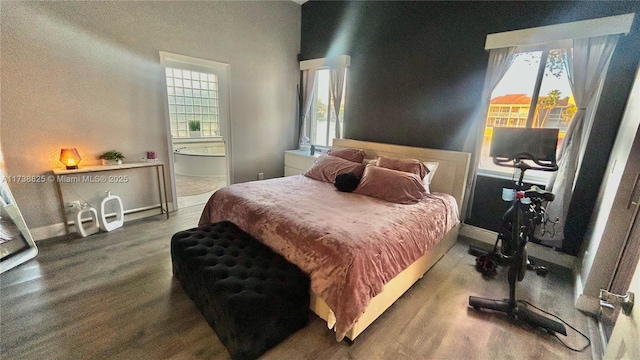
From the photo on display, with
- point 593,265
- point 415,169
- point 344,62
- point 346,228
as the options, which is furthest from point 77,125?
point 593,265

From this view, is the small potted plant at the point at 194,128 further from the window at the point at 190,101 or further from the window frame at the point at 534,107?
the window frame at the point at 534,107

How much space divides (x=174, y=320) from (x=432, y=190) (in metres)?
2.81

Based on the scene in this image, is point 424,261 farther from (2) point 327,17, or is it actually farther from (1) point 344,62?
(2) point 327,17

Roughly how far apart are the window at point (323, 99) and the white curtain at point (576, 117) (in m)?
2.49

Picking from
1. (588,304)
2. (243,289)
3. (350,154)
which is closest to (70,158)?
(243,289)

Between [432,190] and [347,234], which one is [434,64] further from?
[347,234]

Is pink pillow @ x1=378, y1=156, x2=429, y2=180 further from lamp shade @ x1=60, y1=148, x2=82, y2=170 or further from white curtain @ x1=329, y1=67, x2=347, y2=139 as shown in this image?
lamp shade @ x1=60, y1=148, x2=82, y2=170

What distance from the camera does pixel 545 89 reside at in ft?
8.41

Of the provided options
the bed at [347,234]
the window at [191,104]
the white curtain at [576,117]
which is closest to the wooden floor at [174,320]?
the bed at [347,234]

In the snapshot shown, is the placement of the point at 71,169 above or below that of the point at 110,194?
above

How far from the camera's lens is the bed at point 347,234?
1.52 m

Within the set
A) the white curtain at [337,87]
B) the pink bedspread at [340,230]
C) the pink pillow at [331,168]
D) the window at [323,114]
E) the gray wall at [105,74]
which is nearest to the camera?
the pink bedspread at [340,230]

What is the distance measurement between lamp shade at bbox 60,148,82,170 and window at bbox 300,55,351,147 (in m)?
3.03

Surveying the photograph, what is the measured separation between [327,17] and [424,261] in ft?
12.1
